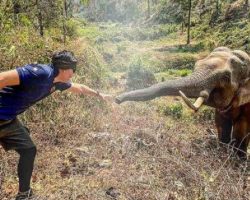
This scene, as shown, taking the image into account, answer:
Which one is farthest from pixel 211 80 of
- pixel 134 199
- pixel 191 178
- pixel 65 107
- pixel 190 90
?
pixel 65 107

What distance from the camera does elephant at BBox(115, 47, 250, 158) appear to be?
5.39 meters

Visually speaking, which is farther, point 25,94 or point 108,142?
point 108,142

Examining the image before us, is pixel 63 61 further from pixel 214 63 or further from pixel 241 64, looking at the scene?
pixel 241 64

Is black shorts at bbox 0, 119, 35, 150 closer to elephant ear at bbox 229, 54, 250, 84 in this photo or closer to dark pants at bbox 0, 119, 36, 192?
dark pants at bbox 0, 119, 36, 192

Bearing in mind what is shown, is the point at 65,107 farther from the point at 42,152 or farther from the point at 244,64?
the point at 244,64

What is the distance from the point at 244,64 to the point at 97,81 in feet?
14.0

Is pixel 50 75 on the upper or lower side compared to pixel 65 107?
upper

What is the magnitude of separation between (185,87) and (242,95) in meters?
1.04

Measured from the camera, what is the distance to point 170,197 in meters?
4.54

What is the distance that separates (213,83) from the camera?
576cm

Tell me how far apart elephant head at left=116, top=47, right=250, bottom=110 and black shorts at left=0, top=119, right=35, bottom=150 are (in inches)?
49.6

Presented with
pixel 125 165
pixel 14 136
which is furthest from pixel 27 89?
pixel 125 165

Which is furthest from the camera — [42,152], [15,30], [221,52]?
[15,30]

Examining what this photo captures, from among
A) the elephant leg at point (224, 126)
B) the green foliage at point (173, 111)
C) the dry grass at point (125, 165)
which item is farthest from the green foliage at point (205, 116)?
the elephant leg at point (224, 126)
